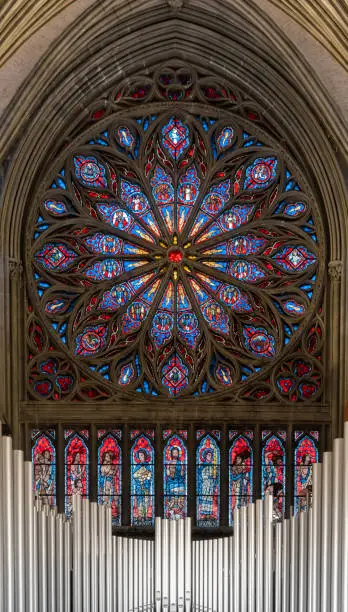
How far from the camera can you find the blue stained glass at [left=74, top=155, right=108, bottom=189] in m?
19.6

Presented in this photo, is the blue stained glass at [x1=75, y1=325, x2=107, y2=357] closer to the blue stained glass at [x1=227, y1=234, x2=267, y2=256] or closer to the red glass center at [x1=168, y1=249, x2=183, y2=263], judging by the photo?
the red glass center at [x1=168, y1=249, x2=183, y2=263]

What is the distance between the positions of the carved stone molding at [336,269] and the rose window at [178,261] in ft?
1.22

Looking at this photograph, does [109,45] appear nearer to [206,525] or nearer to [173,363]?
[173,363]

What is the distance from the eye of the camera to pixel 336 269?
1873cm

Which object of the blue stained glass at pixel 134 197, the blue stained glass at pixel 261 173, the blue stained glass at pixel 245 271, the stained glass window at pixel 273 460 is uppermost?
the blue stained glass at pixel 261 173

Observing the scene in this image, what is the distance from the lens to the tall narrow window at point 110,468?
744 inches

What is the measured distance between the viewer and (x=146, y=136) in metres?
19.6

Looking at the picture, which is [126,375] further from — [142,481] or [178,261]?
[178,261]

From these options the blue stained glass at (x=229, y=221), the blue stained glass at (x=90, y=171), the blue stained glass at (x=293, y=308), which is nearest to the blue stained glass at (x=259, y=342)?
the blue stained glass at (x=293, y=308)

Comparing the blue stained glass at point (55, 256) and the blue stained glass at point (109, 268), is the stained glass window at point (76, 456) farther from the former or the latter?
the blue stained glass at point (55, 256)

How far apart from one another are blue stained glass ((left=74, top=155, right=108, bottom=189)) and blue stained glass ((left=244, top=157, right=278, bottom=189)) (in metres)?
2.20

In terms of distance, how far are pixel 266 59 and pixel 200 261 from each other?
10.4 feet

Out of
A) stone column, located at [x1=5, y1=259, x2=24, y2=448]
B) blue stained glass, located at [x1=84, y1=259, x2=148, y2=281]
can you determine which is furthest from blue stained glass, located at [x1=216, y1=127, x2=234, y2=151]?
stone column, located at [x1=5, y1=259, x2=24, y2=448]

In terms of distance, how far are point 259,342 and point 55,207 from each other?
371 centimetres
